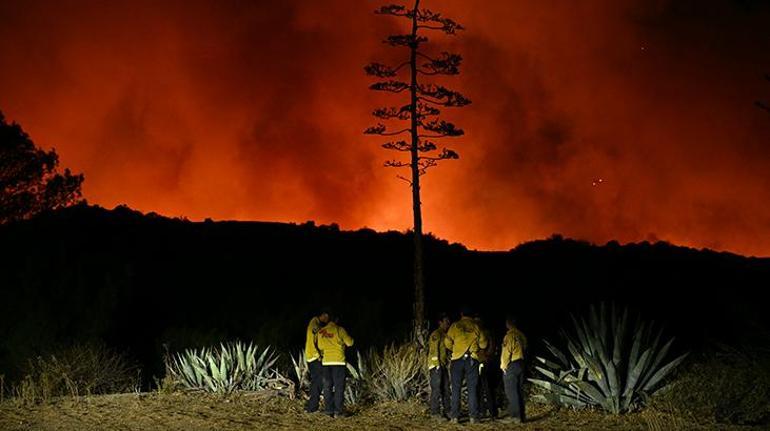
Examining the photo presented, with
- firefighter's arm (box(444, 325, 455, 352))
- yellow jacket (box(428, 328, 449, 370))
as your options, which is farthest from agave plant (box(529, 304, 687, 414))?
firefighter's arm (box(444, 325, 455, 352))

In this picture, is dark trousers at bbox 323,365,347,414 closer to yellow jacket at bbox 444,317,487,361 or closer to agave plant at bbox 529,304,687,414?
yellow jacket at bbox 444,317,487,361

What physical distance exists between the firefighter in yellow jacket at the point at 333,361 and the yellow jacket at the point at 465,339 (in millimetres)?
1693

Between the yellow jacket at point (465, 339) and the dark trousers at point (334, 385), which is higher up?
Answer: the yellow jacket at point (465, 339)

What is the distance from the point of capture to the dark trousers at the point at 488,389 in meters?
15.2

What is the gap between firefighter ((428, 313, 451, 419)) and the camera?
50.2 ft

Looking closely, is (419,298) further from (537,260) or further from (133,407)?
(537,260)

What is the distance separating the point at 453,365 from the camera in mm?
14836

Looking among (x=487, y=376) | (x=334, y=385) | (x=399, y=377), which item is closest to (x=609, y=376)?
(x=487, y=376)

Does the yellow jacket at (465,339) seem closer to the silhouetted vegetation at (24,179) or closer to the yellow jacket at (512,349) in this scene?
the yellow jacket at (512,349)

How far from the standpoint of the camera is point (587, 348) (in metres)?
16.6

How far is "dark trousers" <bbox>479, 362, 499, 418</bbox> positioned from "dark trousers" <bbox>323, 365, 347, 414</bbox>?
2207 millimetres

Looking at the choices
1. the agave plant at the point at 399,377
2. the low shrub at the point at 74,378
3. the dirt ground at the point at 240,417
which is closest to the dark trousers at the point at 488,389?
the dirt ground at the point at 240,417

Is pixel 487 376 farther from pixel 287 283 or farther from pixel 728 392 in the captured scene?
pixel 287 283

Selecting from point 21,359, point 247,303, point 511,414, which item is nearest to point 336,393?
point 511,414
